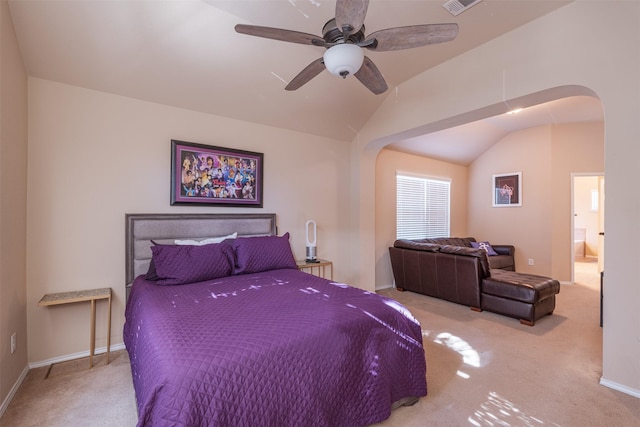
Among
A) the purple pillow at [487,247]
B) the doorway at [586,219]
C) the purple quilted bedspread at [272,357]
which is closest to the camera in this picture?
the purple quilted bedspread at [272,357]

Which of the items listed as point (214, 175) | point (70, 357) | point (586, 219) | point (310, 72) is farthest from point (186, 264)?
point (586, 219)

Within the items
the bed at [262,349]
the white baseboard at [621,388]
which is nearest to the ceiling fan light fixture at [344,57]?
the bed at [262,349]

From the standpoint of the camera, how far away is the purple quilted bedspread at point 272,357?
119 cm

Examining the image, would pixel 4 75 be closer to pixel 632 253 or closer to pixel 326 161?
pixel 326 161

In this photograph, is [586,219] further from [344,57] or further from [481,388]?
[344,57]

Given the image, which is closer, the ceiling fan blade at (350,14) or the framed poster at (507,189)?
the ceiling fan blade at (350,14)

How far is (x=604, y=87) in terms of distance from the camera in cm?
212

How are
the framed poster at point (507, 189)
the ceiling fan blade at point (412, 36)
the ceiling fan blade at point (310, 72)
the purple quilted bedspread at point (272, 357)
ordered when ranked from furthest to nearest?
the framed poster at point (507, 189)
the ceiling fan blade at point (310, 72)
the ceiling fan blade at point (412, 36)
the purple quilted bedspread at point (272, 357)

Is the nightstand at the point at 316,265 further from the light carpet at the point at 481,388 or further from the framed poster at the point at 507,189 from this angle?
the framed poster at the point at 507,189

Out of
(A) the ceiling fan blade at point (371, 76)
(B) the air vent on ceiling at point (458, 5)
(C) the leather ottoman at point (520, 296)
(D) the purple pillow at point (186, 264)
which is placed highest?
(B) the air vent on ceiling at point (458, 5)

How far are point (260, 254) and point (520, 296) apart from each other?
10.1ft

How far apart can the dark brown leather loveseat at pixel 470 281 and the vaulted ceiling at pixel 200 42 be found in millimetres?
2528

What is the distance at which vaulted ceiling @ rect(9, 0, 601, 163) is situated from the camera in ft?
7.25

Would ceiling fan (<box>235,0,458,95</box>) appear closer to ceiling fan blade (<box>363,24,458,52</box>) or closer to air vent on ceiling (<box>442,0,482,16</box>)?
ceiling fan blade (<box>363,24,458,52</box>)
